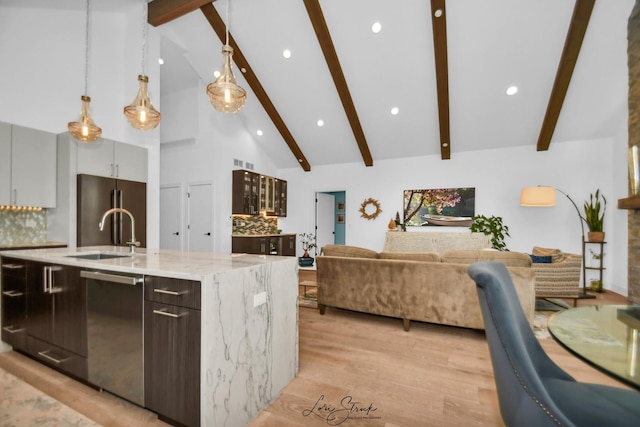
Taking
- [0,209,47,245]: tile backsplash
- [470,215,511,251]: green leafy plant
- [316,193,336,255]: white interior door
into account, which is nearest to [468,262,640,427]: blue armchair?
[0,209,47,245]: tile backsplash

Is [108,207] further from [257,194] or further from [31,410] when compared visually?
[257,194]

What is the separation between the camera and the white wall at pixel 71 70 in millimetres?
3506

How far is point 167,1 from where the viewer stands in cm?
432

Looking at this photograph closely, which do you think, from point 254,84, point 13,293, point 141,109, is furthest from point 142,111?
point 254,84

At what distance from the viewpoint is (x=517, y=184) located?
238 inches

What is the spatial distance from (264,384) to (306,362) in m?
0.70

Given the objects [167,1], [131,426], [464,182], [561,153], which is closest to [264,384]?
[131,426]

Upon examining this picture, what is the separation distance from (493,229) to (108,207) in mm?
6841

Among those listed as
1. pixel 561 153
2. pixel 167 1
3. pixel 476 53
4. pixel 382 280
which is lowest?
pixel 382 280

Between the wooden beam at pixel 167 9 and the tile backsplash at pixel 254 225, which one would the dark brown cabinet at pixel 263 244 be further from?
the wooden beam at pixel 167 9

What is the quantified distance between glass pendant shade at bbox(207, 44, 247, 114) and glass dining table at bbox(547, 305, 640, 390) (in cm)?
287

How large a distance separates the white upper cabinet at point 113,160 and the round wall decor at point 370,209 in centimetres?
488

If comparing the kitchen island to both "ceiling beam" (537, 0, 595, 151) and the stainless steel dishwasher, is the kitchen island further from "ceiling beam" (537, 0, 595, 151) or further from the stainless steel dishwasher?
"ceiling beam" (537, 0, 595, 151)

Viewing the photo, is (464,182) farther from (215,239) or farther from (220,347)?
(220,347)
